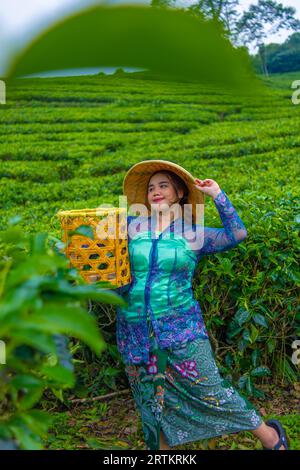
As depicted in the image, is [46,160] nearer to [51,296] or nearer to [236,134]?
[236,134]

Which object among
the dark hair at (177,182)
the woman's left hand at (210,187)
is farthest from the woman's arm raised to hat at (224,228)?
the dark hair at (177,182)

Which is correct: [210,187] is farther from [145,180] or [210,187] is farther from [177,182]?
[145,180]

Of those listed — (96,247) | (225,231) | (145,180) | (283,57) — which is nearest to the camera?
(96,247)

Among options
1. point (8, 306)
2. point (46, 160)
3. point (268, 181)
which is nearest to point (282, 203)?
point (8, 306)

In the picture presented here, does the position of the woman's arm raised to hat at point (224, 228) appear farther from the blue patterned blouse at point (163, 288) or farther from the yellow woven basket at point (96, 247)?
the yellow woven basket at point (96, 247)

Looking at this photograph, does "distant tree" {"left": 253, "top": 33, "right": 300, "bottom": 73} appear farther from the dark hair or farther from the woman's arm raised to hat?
the woman's arm raised to hat

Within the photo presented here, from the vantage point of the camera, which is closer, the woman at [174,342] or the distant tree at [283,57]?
the woman at [174,342]

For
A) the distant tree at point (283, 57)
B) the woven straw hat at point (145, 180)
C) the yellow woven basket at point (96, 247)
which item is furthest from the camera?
the distant tree at point (283, 57)

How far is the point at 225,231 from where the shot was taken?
6.03ft

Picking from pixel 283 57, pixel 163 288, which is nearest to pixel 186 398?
pixel 163 288

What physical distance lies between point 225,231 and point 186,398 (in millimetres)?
565

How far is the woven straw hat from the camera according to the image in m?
1.86

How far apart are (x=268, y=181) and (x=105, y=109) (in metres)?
7.21

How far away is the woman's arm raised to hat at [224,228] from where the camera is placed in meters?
1.79
